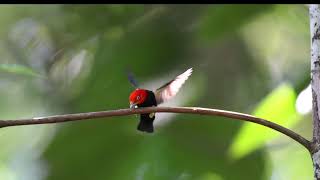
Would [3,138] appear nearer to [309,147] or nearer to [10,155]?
[10,155]

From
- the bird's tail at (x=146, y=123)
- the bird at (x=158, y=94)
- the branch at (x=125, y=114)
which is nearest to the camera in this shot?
the branch at (x=125, y=114)

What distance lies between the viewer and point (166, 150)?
9.00 feet

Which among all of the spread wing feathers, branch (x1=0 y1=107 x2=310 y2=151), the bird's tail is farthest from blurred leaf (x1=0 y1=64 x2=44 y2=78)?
branch (x1=0 y1=107 x2=310 y2=151)

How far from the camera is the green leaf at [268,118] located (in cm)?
249

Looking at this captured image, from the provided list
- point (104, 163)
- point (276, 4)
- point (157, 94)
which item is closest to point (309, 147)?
point (157, 94)

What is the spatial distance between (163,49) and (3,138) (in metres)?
0.96

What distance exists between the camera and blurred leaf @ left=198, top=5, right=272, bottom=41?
2.89 meters

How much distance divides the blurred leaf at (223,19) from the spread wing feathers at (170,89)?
48.3 inches

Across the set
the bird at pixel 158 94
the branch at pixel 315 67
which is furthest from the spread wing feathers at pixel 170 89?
the branch at pixel 315 67

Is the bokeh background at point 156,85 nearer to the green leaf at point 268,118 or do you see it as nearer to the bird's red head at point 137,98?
the green leaf at point 268,118

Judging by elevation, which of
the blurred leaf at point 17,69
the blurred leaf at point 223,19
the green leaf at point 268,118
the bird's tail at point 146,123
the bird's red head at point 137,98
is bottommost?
the green leaf at point 268,118

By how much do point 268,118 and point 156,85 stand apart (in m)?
0.55

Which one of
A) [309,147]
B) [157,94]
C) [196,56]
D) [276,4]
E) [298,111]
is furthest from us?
[276,4]

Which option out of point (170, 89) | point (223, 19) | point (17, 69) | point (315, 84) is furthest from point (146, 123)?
point (223, 19)
